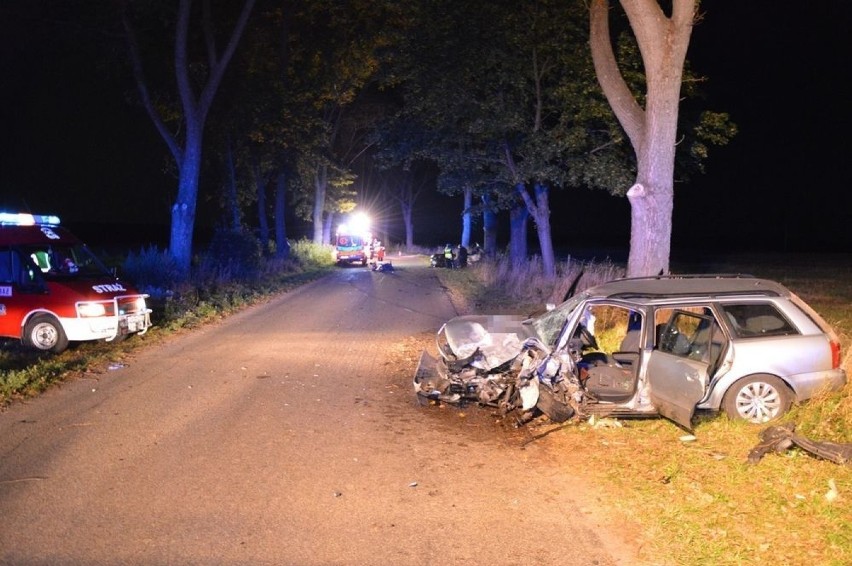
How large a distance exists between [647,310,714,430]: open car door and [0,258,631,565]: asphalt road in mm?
1346

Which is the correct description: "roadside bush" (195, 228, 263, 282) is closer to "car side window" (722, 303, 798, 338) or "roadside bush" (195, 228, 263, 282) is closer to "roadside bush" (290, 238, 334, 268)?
"roadside bush" (290, 238, 334, 268)

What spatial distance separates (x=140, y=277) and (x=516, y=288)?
10.7 m

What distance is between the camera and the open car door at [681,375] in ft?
21.7

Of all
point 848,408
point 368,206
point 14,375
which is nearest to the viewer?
point 848,408

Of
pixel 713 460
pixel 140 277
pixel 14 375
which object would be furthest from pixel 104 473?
pixel 140 277

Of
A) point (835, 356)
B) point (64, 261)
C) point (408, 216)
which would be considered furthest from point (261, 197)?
point (408, 216)

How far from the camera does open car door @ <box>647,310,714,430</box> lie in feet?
21.7

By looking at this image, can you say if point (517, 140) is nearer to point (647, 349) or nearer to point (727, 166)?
point (647, 349)

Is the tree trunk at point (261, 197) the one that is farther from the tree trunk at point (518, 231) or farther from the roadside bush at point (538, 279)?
the roadside bush at point (538, 279)

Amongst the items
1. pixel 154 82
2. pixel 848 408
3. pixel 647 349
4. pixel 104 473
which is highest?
pixel 154 82

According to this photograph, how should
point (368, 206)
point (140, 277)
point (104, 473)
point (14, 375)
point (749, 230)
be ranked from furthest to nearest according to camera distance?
point (749, 230) → point (368, 206) → point (140, 277) → point (14, 375) → point (104, 473)

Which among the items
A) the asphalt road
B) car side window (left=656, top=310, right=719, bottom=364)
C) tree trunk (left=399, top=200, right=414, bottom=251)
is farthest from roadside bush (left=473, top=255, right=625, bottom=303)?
tree trunk (left=399, top=200, right=414, bottom=251)

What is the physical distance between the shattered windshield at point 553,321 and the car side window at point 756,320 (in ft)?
5.51

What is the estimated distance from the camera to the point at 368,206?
248ft
